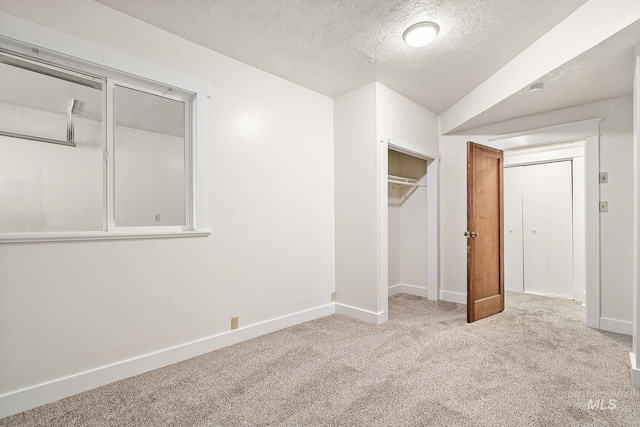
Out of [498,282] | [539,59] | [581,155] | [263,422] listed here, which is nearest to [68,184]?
[263,422]

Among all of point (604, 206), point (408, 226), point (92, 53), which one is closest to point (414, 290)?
point (408, 226)

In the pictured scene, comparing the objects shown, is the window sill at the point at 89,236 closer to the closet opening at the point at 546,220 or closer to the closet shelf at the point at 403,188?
the closet shelf at the point at 403,188

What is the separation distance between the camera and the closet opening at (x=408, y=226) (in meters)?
4.29

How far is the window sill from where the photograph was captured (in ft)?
5.69

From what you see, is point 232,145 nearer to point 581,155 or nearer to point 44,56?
point 44,56

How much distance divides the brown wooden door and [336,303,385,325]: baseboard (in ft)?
3.12

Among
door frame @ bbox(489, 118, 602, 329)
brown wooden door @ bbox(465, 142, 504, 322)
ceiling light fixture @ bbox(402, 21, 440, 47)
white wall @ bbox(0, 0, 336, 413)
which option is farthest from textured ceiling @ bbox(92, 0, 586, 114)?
door frame @ bbox(489, 118, 602, 329)

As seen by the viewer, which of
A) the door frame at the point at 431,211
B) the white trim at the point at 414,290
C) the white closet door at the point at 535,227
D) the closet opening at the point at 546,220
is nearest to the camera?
the door frame at the point at 431,211

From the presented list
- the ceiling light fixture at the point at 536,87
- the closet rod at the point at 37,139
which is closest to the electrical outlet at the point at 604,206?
the ceiling light fixture at the point at 536,87

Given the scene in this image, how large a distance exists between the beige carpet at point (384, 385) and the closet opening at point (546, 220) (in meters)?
1.57

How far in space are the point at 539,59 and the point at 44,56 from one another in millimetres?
3521

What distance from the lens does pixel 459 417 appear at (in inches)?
64.5

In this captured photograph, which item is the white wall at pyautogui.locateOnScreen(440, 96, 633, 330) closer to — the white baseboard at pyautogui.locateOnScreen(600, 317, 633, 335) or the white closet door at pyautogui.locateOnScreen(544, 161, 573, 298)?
the white baseboard at pyautogui.locateOnScreen(600, 317, 633, 335)

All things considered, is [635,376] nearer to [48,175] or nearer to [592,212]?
[592,212]
